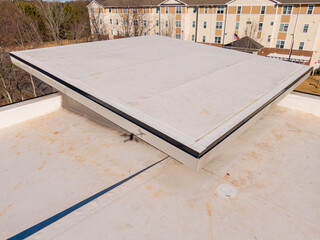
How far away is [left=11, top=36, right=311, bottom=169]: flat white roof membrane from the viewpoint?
5.16 m

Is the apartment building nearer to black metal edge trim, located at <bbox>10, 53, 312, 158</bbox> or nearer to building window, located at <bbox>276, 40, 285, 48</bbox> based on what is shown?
building window, located at <bbox>276, 40, 285, 48</bbox>

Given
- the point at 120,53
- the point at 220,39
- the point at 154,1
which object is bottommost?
the point at 220,39

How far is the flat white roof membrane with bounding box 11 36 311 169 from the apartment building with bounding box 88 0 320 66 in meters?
32.4

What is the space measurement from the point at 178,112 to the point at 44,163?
198 inches

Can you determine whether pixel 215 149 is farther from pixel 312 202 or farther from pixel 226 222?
pixel 312 202

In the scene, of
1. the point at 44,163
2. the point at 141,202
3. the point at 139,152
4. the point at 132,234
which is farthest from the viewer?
the point at 139,152

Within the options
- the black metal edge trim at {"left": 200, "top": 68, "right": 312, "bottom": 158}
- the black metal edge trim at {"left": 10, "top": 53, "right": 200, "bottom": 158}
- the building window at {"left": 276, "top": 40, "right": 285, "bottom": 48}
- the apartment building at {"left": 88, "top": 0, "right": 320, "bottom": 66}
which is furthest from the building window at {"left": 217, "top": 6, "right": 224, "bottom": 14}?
the black metal edge trim at {"left": 10, "top": 53, "right": 200, "bottom": 158}

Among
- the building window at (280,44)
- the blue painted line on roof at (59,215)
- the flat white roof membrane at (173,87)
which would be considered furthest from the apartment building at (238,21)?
the blue painted line on roof at (59,215)

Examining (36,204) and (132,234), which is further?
(36,204)

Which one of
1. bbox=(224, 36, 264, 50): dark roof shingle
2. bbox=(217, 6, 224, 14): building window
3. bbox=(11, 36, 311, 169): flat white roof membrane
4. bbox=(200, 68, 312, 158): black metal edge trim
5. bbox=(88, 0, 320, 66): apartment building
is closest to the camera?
bbox=(200, 68, 312, 158): black metal edge trim

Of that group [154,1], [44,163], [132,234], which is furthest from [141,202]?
[154,1]

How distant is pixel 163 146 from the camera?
4.99 m

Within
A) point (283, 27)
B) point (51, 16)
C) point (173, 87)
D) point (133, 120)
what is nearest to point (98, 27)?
point (51, 16)

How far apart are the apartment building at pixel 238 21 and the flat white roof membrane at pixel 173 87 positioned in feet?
106
